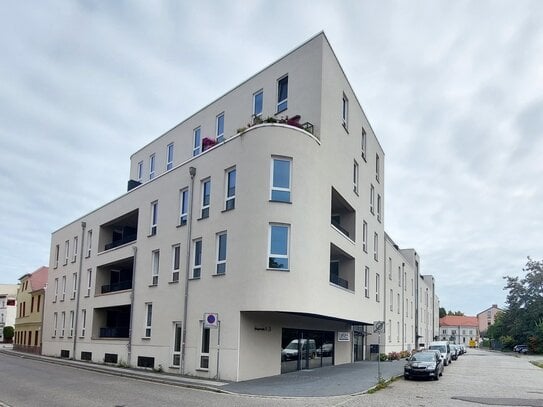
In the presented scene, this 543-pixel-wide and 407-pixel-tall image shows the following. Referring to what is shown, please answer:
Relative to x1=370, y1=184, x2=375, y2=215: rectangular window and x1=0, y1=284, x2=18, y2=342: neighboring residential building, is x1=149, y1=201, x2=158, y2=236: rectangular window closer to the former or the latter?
x1=370, y1=184, x2=375, y2=215: rectangular window

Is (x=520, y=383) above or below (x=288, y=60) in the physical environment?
below

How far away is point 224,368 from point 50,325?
83.2ft

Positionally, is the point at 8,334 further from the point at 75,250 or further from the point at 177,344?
the point at 177,344

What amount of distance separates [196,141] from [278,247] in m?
12.8

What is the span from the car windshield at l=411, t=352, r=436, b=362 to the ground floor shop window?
5.17 meters

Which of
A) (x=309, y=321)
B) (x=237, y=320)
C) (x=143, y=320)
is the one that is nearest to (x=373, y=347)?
(x=309, y=321)

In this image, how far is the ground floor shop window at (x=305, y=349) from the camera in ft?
78.6

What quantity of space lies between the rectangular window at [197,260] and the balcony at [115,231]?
1038 cm

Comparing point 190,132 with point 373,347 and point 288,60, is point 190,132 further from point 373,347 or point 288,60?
point 373,347

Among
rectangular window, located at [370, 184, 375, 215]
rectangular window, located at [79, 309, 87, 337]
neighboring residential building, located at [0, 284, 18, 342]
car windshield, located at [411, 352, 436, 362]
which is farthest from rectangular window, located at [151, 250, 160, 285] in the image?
neighboring residential building, located at [0, 284, 18, 342]

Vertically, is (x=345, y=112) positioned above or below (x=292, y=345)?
above

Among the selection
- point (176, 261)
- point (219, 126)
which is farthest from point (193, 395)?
point (219, 126)

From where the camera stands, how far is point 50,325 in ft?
134

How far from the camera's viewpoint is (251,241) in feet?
68.6
